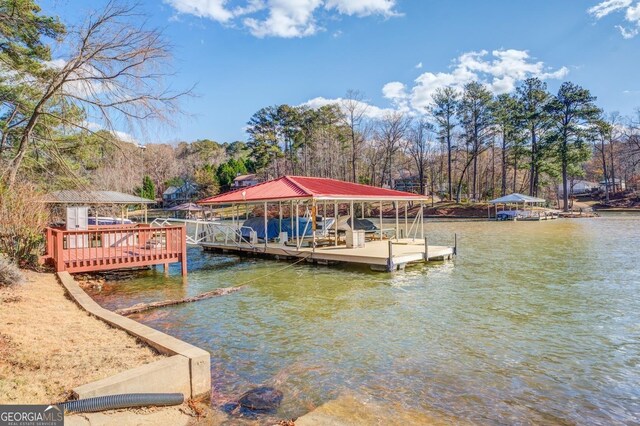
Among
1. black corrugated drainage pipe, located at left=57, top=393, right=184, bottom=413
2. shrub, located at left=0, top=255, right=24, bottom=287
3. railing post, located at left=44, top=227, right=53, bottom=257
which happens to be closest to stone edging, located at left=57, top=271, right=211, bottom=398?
black corrugated drainage pipe, located at left=57, top=393, right=184, bottom=413

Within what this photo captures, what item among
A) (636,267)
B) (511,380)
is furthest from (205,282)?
(636,267)

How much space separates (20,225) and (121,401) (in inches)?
328

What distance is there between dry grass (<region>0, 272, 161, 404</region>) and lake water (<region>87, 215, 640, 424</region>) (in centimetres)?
117

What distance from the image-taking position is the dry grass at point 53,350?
11.6 ft

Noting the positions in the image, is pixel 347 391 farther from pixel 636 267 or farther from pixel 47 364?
pixel 636 267

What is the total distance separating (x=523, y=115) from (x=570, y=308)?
41328 mm

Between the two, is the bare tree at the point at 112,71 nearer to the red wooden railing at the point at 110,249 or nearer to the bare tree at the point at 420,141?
the red wooden railing at the point at 110,249

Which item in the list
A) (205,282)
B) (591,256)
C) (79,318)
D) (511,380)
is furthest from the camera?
(591,256)

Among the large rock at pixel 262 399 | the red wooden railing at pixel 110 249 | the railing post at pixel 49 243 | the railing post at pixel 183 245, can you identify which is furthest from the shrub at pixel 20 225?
the large rock at pixel 262 399

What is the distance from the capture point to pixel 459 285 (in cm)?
1048

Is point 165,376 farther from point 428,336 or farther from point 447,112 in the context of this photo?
point 447,112

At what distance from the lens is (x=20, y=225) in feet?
31.6

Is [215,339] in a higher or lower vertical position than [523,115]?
lower

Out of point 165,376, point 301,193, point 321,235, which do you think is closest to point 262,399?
point 165,376
